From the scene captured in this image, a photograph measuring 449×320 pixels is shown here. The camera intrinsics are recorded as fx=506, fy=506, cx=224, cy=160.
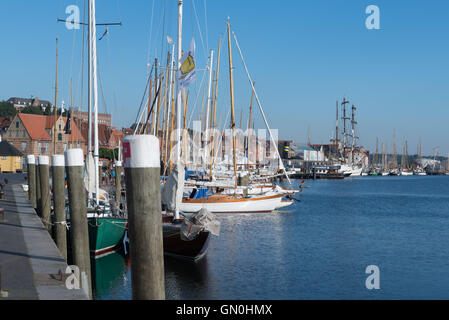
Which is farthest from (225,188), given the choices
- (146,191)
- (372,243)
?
(146,191)

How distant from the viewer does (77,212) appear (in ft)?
43.9

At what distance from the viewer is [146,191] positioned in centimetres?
691

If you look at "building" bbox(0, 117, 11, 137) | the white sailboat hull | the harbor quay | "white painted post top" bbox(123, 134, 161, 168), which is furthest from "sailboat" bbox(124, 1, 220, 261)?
"building" bbox(0, 117, 11, 137)

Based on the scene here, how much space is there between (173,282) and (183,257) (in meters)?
3.07

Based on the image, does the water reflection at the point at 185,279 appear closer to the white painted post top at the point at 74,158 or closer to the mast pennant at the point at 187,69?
the white painted post top at the point at 74,158

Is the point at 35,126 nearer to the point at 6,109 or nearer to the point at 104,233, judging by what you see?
the point at 6,109

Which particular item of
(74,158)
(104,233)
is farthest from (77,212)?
(104,233)

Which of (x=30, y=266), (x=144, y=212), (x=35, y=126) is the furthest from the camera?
(x=35, y=126)

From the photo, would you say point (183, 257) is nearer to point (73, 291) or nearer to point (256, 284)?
point (256, 284)

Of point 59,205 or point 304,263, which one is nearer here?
point 59,205

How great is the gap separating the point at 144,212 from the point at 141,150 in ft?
2.84

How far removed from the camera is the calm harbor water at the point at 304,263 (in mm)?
19156

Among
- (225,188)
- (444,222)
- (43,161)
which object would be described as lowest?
(444,222)
